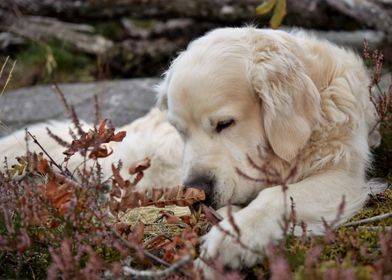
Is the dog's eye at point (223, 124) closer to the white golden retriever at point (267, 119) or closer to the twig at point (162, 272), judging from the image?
the white golden retriever at point (267, 119)

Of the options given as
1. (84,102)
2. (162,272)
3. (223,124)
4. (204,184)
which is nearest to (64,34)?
(84,102)

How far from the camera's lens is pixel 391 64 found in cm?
717

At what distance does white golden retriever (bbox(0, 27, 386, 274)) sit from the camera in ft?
12.4

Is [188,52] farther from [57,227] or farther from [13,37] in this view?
[13,37]

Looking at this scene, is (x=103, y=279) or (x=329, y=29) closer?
(x=103, y=279)

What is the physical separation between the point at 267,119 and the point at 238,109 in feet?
Answer: 0.58

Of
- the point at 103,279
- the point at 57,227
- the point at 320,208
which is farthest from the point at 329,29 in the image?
the point at 103,279

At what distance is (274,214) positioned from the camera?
3.28m

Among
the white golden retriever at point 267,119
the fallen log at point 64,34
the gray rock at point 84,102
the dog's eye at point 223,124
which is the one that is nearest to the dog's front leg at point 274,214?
the white golden retriever at point 267,119

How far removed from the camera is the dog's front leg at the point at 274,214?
3094 millimetres

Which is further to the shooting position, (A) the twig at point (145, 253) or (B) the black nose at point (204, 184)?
(B) the black nose at point (204, 184)

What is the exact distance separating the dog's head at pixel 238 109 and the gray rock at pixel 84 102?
3.03 meters

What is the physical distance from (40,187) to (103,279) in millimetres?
707

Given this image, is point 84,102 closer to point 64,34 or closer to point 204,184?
point 64,34
